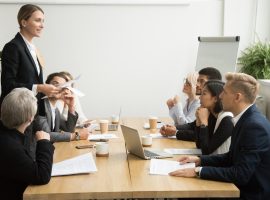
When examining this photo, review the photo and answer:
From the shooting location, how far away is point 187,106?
12.1 feet

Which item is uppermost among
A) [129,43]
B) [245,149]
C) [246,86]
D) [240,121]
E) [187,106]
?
[129,43]

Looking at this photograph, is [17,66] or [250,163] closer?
[250,163]

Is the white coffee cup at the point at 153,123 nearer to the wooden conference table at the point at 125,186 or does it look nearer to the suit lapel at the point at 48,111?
the suit lapel at the point at 48,111

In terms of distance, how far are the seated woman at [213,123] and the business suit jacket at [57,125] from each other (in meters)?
1.01

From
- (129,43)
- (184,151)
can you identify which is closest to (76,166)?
(184,151)

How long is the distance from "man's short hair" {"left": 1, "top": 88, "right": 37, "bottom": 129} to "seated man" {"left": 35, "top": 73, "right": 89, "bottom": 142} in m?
0.83

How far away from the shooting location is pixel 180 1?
523 centimetres

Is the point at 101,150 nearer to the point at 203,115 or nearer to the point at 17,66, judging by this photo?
the point at 203,115

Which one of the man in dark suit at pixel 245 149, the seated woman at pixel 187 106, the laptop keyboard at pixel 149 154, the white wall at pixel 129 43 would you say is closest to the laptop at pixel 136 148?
the laptop keyboard at pixel 149 154

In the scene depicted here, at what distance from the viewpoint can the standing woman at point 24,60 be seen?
2.88m

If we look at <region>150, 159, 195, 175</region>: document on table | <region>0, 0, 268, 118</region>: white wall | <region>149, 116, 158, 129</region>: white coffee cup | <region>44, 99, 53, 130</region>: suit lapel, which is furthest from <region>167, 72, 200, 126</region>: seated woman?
<region>0, 0, 268, 118</region>: white wall

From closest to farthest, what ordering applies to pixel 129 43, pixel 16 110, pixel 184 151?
pixel 16 110, pixel 184 151, pixel 129 43

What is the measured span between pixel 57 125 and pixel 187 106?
1286 millimetres

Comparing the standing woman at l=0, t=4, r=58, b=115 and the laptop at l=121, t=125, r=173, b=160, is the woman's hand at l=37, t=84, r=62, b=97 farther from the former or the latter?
the laptop at l=121, t=125, r=173, b=160
